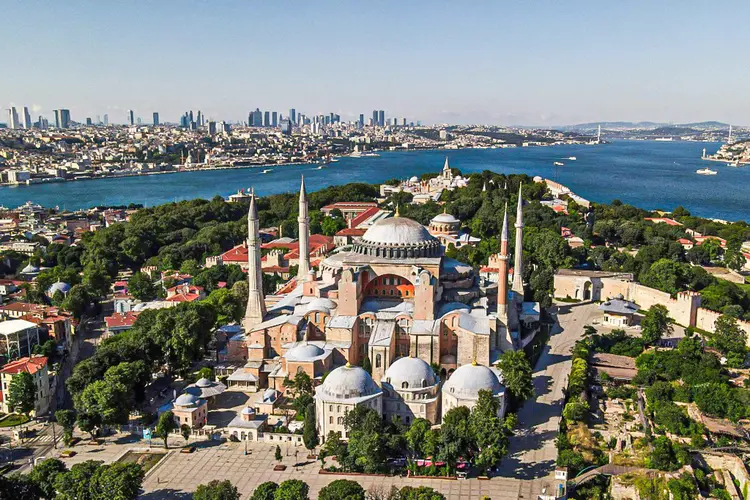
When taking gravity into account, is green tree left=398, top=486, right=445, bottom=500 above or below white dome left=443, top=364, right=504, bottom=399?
below

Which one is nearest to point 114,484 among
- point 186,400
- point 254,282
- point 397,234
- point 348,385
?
point 186,400

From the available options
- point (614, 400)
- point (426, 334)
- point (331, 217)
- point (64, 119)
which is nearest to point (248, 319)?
point (426, 334)

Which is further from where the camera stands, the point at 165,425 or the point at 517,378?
the point at 517,378

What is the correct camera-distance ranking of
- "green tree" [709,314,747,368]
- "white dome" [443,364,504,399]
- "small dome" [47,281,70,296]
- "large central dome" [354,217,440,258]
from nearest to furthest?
"white dome" [443,364,504,399]
"green tree" [709,314,747,368]
"large central dome" [354,217,440,258]
"small dome" [47,281,70,296]

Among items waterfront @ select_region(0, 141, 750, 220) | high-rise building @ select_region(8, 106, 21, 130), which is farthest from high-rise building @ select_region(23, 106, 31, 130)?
waterfront @ select_region(0, 141, 750, 220)

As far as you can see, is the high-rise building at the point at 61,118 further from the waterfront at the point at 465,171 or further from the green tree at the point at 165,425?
the green tree at the point at 165,425

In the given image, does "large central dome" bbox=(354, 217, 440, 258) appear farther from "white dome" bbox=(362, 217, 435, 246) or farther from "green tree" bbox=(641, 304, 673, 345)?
"green tree" bbox=(641, 304, 673, 345)

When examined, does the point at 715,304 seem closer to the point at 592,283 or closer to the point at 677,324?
the point at 677,324

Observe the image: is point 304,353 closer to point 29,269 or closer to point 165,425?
point 165,425
